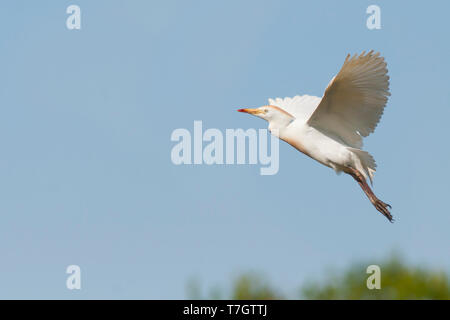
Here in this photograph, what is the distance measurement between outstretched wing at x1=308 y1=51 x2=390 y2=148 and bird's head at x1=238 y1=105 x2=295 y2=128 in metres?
0.59

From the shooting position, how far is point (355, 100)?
500 inches

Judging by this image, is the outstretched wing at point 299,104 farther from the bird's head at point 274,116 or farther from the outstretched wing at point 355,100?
the outstretched wing at point 355,100

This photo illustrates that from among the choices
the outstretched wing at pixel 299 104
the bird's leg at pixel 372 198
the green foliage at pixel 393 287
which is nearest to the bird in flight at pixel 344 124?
the bird's leg at pixel 372 198

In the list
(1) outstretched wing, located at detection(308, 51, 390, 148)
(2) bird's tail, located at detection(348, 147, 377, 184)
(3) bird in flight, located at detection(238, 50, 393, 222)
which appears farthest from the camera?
(2) bird's tail, located at detection(348, 147, 377, 184)

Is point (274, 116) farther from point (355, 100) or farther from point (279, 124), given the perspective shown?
point (355, 100)

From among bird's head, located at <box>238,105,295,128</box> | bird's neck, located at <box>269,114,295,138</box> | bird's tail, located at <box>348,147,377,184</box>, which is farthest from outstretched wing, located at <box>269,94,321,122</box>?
bird's tail, located at <box>348,147,377,184</box>

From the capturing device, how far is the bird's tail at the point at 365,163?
13008mm

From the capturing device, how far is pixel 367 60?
12016 mm

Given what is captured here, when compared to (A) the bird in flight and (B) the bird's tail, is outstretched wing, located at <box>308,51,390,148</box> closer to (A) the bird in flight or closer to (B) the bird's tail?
(A) the bird in flight

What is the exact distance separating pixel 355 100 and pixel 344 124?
0.61 metres

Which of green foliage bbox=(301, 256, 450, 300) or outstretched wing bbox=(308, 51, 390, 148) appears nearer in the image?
→ outstretched wing bbox=(308, 51, 390, 148)

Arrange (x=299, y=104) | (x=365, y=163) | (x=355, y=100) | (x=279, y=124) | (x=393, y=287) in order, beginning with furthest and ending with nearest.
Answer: (x=393, y=287) → (x=299, y=104) → (x=279, y=124) → (x=365, y=163) → (x=355, y=100)

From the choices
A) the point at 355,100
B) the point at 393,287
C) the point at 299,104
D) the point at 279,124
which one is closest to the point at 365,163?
the point at 355,100

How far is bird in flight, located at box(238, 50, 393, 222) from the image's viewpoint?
40.6 feet
